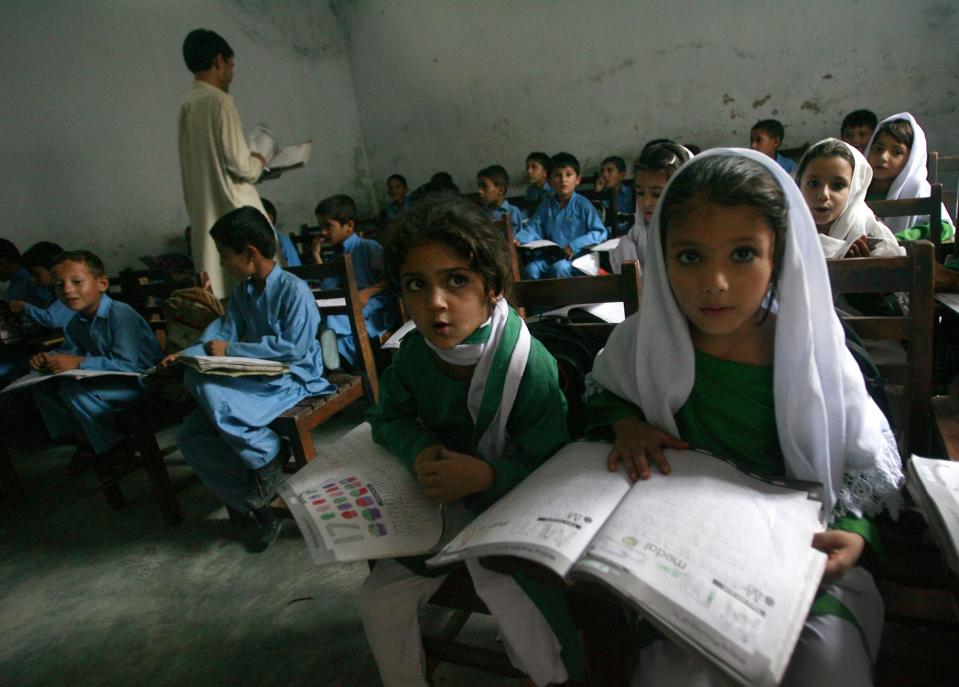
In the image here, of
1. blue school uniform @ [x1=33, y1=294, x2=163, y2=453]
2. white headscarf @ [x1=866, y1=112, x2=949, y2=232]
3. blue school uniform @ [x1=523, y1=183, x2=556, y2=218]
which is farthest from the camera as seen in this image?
blue school uniform @ [x1=523, y1=183, x2=556, y2=218]

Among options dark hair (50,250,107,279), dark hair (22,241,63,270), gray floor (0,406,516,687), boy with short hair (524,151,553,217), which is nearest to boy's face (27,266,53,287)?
dark hair (22,241,63,270)

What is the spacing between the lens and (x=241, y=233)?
192 cm

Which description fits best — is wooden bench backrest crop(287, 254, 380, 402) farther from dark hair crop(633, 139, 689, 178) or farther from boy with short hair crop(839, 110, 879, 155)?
boy with short hair crop(839, 110, 879, 155)

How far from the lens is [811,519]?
2.14 ft

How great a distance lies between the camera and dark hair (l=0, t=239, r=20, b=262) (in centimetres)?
315

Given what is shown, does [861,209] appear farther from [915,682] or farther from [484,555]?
[484,555]

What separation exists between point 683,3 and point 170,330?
16.4 ft

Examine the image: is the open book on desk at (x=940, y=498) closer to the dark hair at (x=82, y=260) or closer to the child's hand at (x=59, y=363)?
the child's hand at (x=59, y=363)

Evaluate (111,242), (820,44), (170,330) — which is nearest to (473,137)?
(820,44)

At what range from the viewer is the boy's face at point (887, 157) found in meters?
2.39

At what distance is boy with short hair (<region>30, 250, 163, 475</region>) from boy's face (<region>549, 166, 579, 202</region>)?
2712 millimetres

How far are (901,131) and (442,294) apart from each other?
254 cm

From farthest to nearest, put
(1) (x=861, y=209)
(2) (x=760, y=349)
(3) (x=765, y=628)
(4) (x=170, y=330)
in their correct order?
(4) (x=170, y=330) → (1) (x=861, y=209) → (2) (x=760, y=349) → (3) (x=765, y=628)

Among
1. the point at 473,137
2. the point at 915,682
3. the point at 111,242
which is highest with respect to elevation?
the point at 473,137
